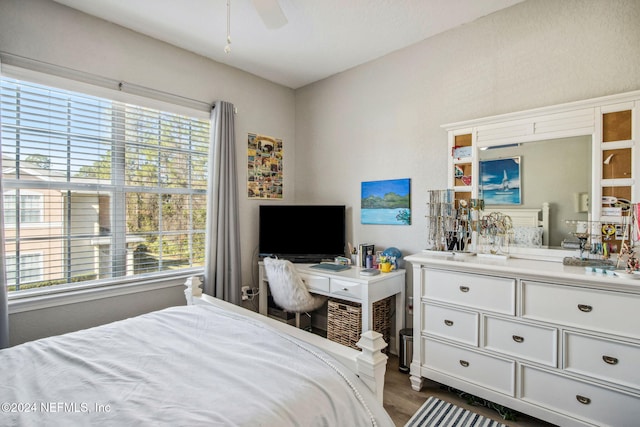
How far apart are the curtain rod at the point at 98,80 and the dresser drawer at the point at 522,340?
9.56ft

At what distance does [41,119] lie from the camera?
7.41ft

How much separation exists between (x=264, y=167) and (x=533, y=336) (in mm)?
2794

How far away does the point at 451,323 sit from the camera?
2.20 metres

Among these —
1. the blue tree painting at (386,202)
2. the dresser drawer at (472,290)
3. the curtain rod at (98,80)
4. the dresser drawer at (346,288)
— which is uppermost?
the curtain rod at (98,80)

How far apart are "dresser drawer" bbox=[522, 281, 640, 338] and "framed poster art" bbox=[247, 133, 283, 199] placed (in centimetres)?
256

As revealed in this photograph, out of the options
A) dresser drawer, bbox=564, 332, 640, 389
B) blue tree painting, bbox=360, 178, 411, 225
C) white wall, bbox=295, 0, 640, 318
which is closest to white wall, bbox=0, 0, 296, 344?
white wall, bbox=295, 0, 640, 318

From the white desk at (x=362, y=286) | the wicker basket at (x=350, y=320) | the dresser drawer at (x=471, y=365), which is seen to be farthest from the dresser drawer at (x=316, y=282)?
the dresser drawer at (x=471, y=365)

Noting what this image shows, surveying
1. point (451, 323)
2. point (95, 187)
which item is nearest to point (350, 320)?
point (451, 323)

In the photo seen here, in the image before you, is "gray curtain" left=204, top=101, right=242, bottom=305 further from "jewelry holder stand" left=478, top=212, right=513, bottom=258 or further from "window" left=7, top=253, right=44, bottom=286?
"jewelry holder stand" left=478, top=212, right=513, bottom=258

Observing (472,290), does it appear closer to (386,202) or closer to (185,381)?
(386,202)

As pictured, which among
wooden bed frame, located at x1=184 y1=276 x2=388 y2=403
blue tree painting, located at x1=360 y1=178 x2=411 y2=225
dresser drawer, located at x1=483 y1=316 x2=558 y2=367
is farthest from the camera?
blue tree painting, located at x1=360 y1=178 x2=411 y2=225

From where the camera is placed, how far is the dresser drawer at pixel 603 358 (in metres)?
1.61

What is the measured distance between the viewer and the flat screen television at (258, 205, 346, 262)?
3.31m

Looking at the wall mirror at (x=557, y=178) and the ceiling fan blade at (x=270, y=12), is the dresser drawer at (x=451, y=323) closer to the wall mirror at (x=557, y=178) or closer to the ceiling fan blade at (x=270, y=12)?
the wall mirror at (x=557, y=178)
